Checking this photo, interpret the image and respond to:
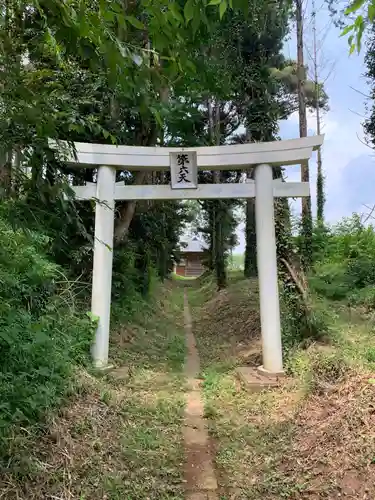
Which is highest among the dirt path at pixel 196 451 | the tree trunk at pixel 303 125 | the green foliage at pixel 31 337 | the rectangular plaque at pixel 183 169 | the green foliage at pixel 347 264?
the tree trunk at pixel 303 125

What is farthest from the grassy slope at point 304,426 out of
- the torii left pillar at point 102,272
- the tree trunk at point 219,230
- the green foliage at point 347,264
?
the tree trunk at point 219,230

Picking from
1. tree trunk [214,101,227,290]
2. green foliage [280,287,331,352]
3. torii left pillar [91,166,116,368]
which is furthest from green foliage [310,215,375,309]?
torii left pillar [91,166,116,368]

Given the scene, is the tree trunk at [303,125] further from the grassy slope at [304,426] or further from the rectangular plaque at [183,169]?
the rectangular plaque at [183,169]

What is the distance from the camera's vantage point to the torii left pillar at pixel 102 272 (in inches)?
229

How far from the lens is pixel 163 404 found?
4.87m

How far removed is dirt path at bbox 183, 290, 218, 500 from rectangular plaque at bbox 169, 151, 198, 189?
2817 mm

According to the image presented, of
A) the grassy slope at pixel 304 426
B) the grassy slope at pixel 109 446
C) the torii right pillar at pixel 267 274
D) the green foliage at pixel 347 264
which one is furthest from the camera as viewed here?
the green foliage at pixel 347 264

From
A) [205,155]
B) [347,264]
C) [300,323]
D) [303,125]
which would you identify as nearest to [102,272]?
[205,155]

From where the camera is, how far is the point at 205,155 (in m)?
6.02

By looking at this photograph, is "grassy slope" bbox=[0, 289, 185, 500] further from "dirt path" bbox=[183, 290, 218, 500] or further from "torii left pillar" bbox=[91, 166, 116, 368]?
"torii left pillar" bbox=[91, 166, 116, 368]

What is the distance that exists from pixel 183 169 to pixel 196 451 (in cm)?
361

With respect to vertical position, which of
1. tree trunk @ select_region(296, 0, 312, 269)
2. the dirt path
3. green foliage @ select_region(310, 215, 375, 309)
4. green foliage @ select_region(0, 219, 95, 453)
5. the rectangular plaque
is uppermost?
tree trunk @ select_region(296, 0, 312, 269)

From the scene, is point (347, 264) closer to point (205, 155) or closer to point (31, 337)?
point (205, 155)

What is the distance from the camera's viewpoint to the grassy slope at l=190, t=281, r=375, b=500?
Answer: 3.05 meters
